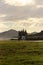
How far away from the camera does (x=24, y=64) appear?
129ft

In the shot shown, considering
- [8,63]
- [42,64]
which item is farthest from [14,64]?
[42,64]

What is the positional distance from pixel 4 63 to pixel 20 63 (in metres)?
2.45

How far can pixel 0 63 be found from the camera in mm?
40125

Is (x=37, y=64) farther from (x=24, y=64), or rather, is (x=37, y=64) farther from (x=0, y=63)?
(x=0, y=63)

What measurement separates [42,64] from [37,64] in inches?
32.3

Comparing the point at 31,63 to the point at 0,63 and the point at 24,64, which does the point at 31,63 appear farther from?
the point at 0,63

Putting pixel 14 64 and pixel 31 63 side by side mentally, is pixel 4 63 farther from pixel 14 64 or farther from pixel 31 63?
pixel 31 63

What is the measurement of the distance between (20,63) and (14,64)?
1341 mm

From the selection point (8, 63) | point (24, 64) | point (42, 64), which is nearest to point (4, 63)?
point (8, 63)

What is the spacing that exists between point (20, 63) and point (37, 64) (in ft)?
9.18

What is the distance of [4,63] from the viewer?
131 ft

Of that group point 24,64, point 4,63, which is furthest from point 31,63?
point 4,63

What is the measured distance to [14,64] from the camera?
129 ft

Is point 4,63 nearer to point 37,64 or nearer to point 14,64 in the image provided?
point 14,64
